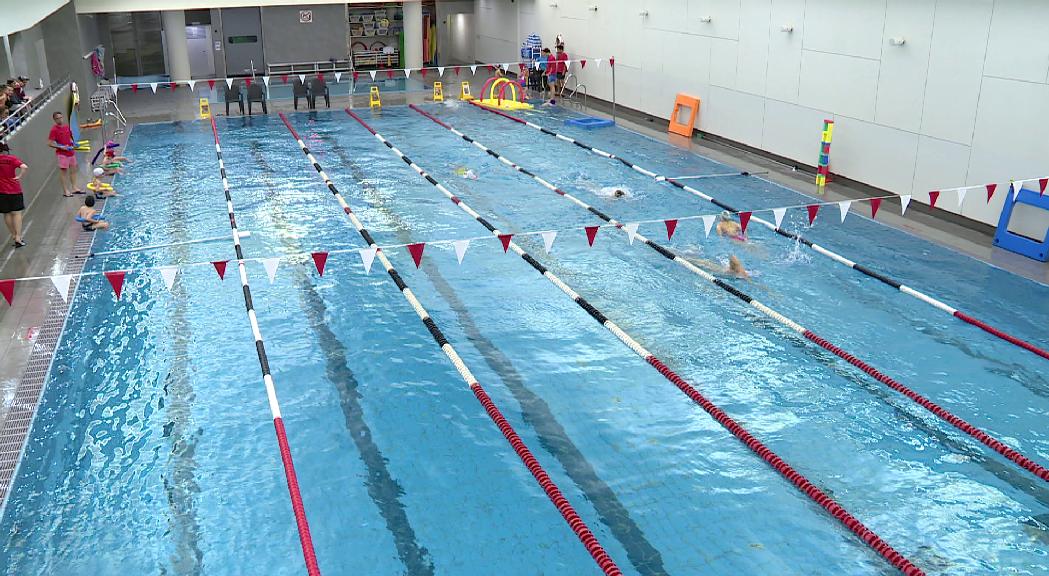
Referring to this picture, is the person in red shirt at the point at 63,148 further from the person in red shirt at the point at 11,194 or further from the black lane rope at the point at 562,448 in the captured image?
the black lane rope at the point at 562,448

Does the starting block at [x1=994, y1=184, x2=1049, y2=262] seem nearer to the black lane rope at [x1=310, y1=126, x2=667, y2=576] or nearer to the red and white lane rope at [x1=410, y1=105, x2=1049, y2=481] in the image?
the red and white lane rope at [x1=410, y1=105, x2=1049, y2=481]

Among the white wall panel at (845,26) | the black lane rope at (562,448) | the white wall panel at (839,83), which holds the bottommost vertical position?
the black lane rope at (562,448)

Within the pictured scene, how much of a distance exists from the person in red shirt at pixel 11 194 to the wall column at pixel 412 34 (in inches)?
643

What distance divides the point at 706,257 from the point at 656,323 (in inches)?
80.9

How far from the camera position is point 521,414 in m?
6.70

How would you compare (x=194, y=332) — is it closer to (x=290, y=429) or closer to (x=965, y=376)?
(x=290, y=429)

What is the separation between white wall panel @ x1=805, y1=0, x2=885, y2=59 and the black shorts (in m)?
11.7

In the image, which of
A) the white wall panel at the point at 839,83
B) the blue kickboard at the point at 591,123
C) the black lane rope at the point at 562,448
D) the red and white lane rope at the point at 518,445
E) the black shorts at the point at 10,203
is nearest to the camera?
the red and white lane rope at the point at 518,445

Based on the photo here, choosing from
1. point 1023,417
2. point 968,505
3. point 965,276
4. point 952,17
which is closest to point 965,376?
point 1023,417

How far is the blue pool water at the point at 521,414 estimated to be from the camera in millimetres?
5164

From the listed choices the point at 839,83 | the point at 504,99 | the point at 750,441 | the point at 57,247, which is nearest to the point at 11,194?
the point at 57,247

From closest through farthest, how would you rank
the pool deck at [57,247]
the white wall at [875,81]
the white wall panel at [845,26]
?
the pool deck at [57,247], the white wall at [875,81], the white wall panel at [845,26]

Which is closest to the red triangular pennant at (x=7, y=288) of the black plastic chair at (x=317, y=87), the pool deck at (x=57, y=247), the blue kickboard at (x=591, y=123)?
the pool deck at (x=57, y=247)

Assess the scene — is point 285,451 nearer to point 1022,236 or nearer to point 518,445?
point 518,445
